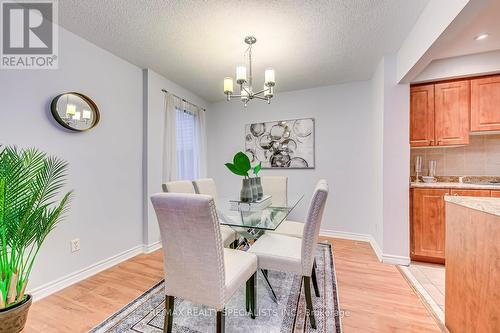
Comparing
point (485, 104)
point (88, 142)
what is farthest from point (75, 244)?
point (485, 104)

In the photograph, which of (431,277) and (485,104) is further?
(485,104)

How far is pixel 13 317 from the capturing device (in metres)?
1.25

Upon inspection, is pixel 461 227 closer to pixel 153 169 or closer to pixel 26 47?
pixel 153 169

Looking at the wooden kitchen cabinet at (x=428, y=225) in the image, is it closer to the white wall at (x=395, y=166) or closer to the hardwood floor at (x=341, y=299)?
the white wall at (x=395, y=166)

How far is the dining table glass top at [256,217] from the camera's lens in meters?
1.65

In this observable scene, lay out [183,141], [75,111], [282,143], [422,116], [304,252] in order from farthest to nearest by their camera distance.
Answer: [282,143] < [183,141] < [422,116] < [75,111] < [304,252]

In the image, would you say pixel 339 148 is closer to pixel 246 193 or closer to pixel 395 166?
pixel 395 166

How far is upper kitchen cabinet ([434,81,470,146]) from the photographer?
94.0 inches

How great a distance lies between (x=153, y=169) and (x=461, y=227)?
3139mm

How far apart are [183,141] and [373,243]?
3266mm

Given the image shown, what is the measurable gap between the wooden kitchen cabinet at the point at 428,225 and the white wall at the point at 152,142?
3.28 meters

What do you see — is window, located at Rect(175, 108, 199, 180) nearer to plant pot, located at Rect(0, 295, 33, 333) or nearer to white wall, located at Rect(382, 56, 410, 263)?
plant pot, located at Rect(0, 295, 33, 333)

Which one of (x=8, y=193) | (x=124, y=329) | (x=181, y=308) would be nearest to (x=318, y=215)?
(x=181, y=308)

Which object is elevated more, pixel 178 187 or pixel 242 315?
pixel 178 187
